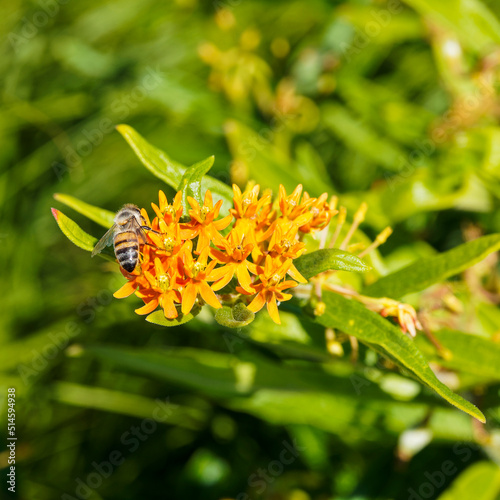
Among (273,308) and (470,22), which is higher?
(470,22)

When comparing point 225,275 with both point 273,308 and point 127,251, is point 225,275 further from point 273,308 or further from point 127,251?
point 127,251

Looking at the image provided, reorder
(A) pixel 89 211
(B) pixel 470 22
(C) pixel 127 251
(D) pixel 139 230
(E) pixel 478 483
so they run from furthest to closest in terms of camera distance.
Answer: (B) pixel 470 22
(E) pixel 478 483
(A) pixel 89 211
(D) pixel 139 230
(C) pixel 127 251

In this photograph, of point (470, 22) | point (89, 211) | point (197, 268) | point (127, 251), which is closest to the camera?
point (197, 268)

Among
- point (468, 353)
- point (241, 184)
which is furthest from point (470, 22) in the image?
point (468, 353)

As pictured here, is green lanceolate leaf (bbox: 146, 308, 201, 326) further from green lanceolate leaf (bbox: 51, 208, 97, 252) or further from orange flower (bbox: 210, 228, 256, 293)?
green lanceolate leaf (bbox: 51, 208, 97, 252)

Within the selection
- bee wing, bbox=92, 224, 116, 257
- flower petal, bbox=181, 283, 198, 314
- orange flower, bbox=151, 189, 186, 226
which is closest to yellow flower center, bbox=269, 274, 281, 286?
flower petal, bbox=181, 283, 198, 314

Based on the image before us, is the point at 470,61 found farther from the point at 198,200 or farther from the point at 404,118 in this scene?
the point at 198,200

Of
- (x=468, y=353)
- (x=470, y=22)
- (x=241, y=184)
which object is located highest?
(x=470, y=22)

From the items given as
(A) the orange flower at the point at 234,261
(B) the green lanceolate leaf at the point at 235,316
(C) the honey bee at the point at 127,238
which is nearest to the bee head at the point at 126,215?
(C) the honey bee at the point at 127,238

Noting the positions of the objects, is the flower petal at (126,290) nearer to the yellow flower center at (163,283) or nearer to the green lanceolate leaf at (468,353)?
the yellow flower center at (163,283)
